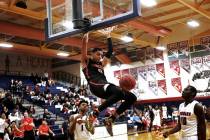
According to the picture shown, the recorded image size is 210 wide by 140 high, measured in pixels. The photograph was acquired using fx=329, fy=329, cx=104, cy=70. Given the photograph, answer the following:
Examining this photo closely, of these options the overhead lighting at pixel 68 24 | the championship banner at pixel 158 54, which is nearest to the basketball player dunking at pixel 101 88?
the overhead lighting at pixel 68 24

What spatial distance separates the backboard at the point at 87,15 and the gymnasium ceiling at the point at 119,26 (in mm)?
7937

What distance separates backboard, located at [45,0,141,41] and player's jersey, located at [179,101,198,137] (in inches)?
59.2

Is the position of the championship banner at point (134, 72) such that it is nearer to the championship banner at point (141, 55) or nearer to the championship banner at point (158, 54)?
the championship banner at point (141, 55)

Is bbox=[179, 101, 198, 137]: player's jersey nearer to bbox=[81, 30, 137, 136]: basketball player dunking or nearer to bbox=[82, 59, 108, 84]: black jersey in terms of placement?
bbox=[81, 30, 137, 136]: basketball player dunking

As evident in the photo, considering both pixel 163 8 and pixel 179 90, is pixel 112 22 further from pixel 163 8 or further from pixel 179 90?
pixel 179 90

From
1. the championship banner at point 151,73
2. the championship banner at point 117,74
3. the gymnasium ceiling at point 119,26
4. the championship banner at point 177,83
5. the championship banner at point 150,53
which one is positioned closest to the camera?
the gymnasium ceiling at point 119,26

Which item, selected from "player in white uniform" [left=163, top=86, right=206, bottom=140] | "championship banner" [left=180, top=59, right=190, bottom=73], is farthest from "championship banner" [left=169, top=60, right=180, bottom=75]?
"player in white uniform" [left=163, top=86, right=206, bottom=140]

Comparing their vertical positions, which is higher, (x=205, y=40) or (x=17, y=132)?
(x=205, y=40)

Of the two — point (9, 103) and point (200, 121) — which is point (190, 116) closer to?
point (200, 121)

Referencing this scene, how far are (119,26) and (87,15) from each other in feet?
41.7

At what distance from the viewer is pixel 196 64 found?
21.4m

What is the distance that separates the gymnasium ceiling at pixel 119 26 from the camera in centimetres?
1589

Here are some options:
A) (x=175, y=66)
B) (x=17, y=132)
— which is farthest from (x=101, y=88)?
(x=175, y=66)

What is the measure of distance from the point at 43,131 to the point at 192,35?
1363 centimetres
